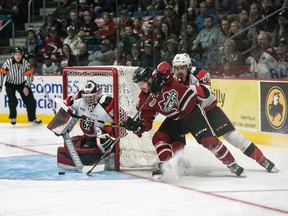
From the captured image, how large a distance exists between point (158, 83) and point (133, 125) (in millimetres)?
387

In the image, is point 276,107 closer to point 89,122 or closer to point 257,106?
point 257,106

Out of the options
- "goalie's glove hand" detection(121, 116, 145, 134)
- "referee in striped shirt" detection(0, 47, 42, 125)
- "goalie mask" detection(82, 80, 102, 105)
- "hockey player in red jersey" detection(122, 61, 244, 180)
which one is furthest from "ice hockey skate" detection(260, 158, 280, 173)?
"referee in striped shirt" detection(0, 47, 42, 125)

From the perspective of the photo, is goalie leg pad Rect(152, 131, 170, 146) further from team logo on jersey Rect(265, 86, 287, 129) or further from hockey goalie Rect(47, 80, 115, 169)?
team logo on jersey Rect(265, 86, 287, 129)

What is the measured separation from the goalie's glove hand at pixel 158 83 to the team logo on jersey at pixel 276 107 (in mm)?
2658

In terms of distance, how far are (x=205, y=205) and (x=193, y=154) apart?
2.72 meters

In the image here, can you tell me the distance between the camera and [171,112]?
5988mm

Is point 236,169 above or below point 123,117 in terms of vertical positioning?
below

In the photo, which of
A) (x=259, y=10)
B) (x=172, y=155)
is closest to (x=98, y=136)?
(x=172, y=155)

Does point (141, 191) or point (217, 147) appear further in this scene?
point (217, 147)

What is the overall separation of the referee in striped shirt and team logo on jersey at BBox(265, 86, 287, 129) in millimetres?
3923

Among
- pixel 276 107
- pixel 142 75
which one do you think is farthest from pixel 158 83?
pixel 276 107

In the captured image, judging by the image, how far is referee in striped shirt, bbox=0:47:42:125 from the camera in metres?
10.8

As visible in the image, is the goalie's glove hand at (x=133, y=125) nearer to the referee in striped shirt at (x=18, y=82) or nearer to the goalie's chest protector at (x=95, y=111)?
the goalie's chest protector at (x=95, y=111)

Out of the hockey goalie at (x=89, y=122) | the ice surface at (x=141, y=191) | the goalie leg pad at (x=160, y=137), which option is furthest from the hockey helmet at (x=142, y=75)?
the ice surface at (x=141, y=191)
